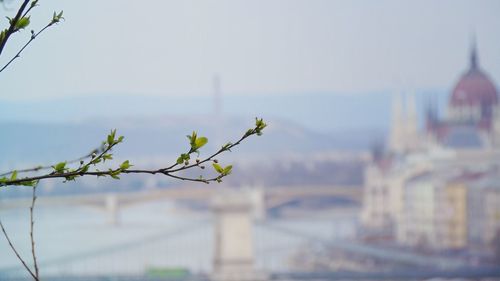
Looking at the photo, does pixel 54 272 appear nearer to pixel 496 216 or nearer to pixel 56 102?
pixel 56 102

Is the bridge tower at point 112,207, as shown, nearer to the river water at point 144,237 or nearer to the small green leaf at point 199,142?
the river water at point 144,237

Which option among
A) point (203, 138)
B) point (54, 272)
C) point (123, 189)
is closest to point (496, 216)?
point (123, 189)

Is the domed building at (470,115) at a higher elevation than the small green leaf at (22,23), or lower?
higher

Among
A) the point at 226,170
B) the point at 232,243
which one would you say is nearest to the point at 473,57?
the point at 232,243

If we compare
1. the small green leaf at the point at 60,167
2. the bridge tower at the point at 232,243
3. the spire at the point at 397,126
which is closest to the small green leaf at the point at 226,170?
the small green leaf at the point at 60,167

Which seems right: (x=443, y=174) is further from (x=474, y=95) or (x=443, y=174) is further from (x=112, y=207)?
(x=112, y=207)

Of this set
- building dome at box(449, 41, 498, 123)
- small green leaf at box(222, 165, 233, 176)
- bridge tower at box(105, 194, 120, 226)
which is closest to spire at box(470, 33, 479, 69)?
building dome at box(449, 41, 498, 123)
